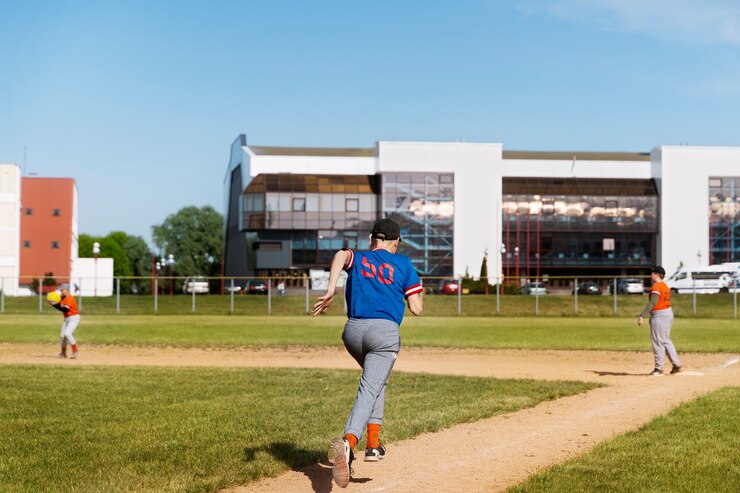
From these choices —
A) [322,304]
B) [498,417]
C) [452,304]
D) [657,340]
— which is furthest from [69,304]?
[452,304]

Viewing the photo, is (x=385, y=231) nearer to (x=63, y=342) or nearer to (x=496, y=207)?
(x=63, y=342)

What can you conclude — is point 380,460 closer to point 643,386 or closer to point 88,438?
point 88,438

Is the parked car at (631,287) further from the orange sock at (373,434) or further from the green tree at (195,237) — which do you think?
the green tree at (195,237)

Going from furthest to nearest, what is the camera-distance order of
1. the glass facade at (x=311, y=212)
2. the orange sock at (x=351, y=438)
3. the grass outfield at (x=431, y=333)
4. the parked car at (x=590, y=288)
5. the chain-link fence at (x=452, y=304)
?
the glass facade at (x=311, y=212), the parked car at (x=590, y=288), the chain-link fence at (x=452, y=304), the grass outfield at (x=431, y=333), the orange sock at (x=351, y=438)

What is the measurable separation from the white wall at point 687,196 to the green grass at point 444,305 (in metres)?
37.0

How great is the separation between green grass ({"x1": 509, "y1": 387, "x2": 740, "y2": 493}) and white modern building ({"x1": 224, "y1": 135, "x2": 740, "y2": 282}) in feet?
271

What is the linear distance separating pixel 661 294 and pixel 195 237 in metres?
123

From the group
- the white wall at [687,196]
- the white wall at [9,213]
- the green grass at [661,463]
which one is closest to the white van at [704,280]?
the white wall at [687,196]

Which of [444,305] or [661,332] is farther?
[444,305]

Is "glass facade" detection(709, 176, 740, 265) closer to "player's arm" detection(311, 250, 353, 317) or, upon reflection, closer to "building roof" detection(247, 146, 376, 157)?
"building roof" detection(247, 146, 376, 157)

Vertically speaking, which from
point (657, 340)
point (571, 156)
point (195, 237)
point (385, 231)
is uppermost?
point (571, 156)

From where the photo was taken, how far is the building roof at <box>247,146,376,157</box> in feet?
328

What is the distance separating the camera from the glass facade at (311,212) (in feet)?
308

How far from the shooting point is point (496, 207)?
314 feet
